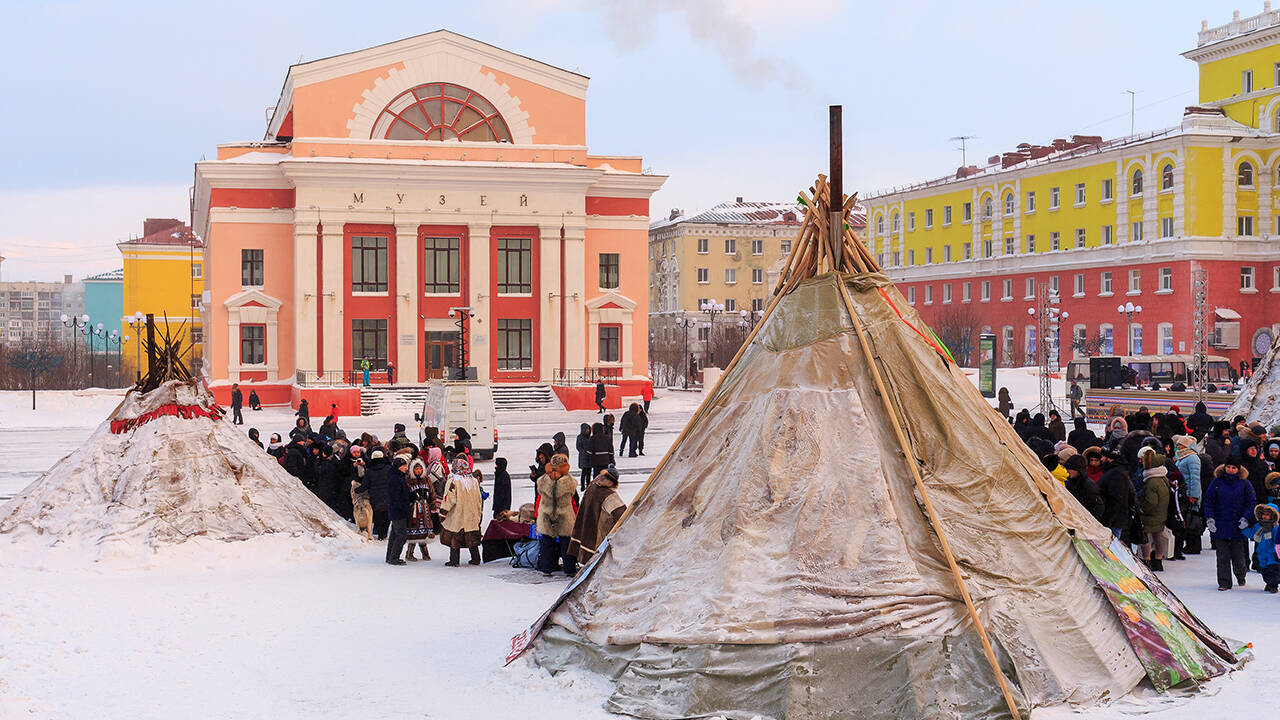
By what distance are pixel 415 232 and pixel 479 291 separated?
11.2 ft

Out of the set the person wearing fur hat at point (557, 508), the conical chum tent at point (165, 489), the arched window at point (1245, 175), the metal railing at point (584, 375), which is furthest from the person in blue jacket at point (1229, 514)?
the arched window at point (1245, 175)

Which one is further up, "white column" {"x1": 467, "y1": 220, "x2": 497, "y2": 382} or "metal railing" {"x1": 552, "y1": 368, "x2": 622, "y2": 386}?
"white column" {"x1": 467, "y1": 220, "x2": 497, "y2": 382}

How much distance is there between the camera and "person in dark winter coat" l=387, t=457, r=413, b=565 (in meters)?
14.9

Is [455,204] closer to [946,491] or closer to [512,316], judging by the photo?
[512,316]

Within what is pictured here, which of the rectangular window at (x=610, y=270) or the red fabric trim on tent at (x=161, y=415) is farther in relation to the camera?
the rectangular window at (x=610, y=270)

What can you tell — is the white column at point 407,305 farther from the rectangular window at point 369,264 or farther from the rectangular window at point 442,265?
the rectangular window at point 369,264

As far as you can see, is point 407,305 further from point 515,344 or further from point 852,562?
point 852,562

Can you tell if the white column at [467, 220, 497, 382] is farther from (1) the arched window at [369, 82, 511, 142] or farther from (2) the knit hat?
(2) the knit hat

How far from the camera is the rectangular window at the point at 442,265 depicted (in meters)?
50.0

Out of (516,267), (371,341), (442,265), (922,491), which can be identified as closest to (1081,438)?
(922,491)

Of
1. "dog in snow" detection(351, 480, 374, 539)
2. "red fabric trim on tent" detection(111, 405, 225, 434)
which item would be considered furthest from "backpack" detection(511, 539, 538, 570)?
"red fabric trim on tent" detection(111, 405, 225, 434)

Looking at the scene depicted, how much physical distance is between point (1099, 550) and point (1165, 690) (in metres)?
1.23

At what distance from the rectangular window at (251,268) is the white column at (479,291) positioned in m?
8.34

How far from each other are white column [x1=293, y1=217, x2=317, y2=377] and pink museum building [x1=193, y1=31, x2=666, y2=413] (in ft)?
0.19
